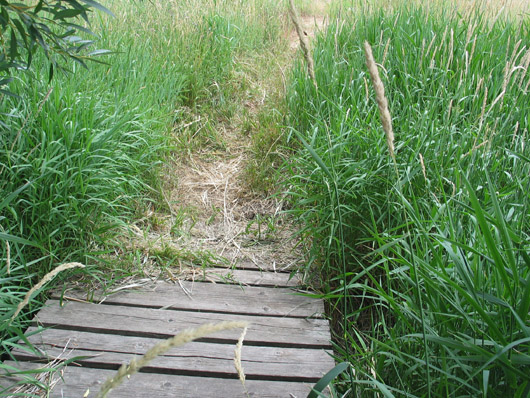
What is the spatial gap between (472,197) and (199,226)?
7.69 feet

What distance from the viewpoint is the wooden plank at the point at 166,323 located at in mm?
2439

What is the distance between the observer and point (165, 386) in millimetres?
2146

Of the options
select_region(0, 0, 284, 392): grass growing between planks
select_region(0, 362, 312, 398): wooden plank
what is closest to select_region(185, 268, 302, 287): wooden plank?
select_region(0, 0, 284, 392): grass growing between planks

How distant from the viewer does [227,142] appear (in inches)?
174

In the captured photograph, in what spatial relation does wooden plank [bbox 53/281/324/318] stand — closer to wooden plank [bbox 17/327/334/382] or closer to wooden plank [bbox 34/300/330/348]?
wooden plank [bbox 34/300/330/348]

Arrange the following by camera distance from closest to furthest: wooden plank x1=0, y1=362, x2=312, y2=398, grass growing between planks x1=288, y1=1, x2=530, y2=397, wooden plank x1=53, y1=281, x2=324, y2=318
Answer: grass growing between planks x1=288, y1=1, x2=530, y2=397 → wooden plank x1=0, y1=362, x2=312, y2=398 → wooden plank x1=53, y1=281, x2=324, y2=318

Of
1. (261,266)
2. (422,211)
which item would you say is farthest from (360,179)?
(261,266)

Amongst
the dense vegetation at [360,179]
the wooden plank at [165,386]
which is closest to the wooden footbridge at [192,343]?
the wooden plank at [165,386]

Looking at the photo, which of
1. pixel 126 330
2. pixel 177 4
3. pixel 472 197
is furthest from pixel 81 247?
pixel 177 4

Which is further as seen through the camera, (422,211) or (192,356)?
(422,211)

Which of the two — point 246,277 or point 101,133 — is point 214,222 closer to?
point 246,277

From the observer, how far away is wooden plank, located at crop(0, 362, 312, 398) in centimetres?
210

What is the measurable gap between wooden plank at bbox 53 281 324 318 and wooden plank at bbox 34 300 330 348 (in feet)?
0.17

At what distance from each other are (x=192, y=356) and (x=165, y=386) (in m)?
0.22
